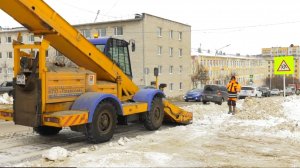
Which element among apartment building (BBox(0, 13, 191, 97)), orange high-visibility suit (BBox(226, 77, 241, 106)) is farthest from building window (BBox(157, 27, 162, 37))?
orange high-visibility suit (BBox(226, 77, 241, 106))

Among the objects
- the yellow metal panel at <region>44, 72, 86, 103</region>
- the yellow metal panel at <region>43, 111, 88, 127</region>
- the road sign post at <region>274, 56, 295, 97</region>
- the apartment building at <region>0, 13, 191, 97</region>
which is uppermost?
the apartment building at <region>0, 13, 191, 97</region>

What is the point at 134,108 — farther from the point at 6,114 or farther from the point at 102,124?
the point at 6,114

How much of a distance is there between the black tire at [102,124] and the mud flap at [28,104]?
129 cm

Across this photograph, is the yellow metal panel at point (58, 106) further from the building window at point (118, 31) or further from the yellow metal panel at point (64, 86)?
the building window at point (118, 31)

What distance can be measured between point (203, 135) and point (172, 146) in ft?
6.29

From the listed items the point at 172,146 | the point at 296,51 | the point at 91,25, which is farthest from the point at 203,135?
the point at 296,51

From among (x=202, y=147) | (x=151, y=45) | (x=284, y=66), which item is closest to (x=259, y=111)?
(x=202, y=147)

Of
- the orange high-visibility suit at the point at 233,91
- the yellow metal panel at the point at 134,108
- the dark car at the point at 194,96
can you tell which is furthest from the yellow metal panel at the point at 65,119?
the dark car at the point at 194,96

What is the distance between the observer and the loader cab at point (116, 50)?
38.1 feet

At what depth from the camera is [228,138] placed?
10766mm

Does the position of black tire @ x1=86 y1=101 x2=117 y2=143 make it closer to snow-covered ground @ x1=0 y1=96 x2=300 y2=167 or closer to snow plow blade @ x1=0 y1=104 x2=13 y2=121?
snow-covered ground @ x1=0 y1=96 x2=300 y2=167

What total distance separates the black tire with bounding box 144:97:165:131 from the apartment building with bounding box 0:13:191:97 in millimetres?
37407

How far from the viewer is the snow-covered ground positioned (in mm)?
7723

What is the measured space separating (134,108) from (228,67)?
81.4 m
